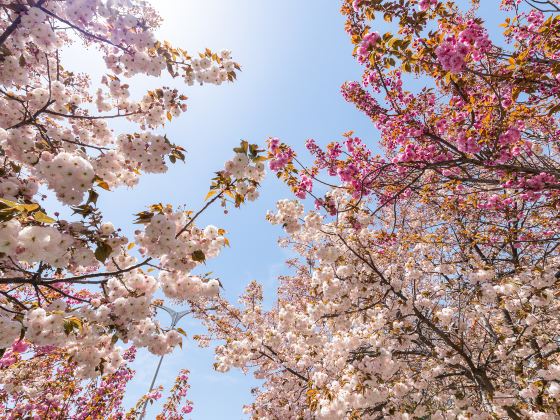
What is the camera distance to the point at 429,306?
24.1 feet

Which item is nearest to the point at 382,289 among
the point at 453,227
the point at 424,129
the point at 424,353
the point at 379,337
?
the point at 379,337

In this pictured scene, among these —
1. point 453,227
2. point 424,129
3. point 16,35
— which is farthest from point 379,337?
point 16,35

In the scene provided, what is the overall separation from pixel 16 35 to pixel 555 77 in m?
7.77

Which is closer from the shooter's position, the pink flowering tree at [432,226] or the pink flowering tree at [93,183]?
the pink flowering tree at [93,183]

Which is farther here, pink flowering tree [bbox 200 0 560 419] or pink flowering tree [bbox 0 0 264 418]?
pink flowering tree [bbox 200 0 560 419]

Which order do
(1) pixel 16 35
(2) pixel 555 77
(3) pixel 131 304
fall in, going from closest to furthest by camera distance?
1. (3) pixel 131 304
2. (1) pixel 16 35
3. (2) pixel 555 77

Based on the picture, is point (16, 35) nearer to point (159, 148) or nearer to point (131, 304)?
point (159, 148)

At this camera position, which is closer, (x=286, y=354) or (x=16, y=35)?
(x=16, y=35)

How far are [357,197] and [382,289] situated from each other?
224 centimetres

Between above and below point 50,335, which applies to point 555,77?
above

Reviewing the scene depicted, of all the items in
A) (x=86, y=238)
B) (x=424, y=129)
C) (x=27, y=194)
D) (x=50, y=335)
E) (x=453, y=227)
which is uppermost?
(x=453, y=227)

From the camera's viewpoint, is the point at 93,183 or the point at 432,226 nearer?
the point at 93,183

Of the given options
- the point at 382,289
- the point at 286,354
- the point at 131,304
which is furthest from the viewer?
the point at 286,354

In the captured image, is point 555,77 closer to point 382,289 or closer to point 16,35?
point 382,289
